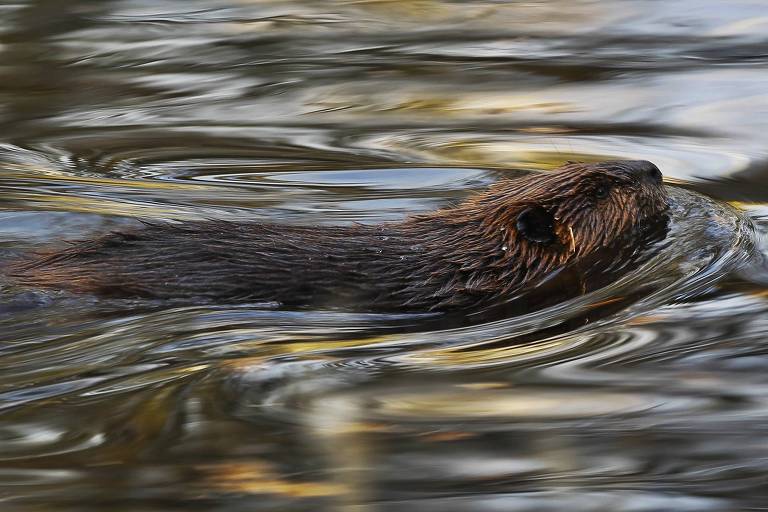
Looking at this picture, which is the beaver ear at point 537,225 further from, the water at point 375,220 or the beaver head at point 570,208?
the water at point 375,220

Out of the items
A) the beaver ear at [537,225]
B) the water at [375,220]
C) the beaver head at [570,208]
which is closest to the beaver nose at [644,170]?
the beaver head at [570,208]

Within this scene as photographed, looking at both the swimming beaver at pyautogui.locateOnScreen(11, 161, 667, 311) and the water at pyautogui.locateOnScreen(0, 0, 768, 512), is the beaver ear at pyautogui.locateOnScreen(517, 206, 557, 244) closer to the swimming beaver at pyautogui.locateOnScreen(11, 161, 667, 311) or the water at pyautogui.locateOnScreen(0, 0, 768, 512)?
the swimming beaver at pyautogui.locateOnScreen(11, 161, 667, 311)

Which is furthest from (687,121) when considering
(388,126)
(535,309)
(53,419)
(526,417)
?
(53,419)

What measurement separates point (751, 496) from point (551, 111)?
14.8ft

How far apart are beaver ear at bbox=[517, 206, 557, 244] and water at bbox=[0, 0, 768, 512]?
350 mm

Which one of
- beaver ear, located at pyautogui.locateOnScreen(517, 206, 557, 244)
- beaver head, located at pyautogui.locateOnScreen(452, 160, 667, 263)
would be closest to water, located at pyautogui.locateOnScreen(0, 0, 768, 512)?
beaver head, located at pyautogui.locateOnScreen(452, 160, 667, 263)

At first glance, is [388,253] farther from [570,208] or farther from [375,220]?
[375,220]

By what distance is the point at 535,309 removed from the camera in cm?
481

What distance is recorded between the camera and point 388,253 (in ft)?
16.1

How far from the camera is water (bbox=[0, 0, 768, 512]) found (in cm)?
329

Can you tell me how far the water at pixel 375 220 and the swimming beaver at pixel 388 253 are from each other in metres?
0.10

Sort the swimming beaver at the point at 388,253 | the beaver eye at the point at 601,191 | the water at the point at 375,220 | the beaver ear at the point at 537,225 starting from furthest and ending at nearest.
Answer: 1. the beaver eye at the point at 601,191
2. the beaver ear at the point at 537,225
3. the swimming beaver at the point at 388,253
4. the water at the point at 375,220

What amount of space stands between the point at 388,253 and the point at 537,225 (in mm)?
629

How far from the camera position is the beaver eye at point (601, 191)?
5.34 meters
